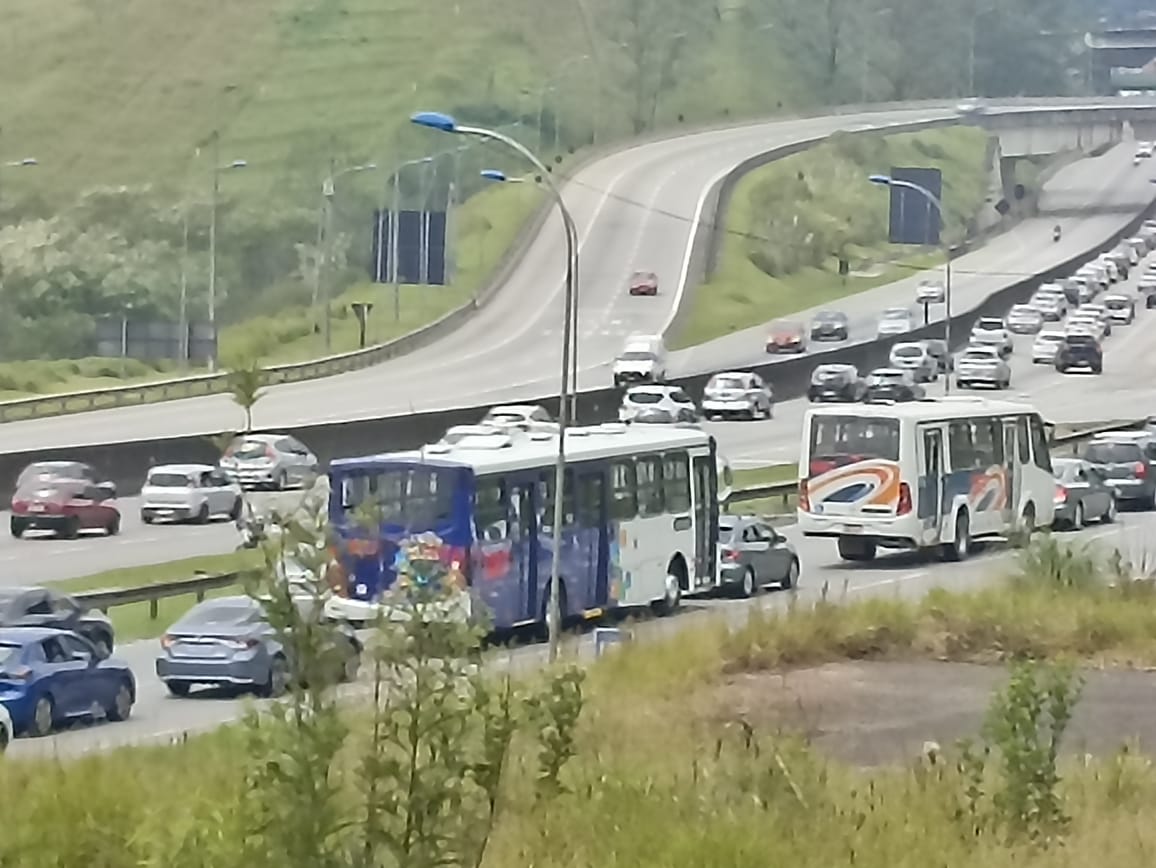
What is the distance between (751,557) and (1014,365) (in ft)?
166

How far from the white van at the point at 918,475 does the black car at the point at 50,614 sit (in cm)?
1378

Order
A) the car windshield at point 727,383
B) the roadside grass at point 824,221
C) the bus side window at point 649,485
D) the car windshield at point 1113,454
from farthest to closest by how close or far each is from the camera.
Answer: the roadside grass at point 824,221
the car windshield at point 727,383
the car windshield at point 1113,454
the bus side window at point 649,485

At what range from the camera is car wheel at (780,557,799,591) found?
36594 millimetres

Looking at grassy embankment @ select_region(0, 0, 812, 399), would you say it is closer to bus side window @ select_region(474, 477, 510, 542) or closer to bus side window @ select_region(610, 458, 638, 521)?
bus side window @ select_region(610, 458, 638, 521)

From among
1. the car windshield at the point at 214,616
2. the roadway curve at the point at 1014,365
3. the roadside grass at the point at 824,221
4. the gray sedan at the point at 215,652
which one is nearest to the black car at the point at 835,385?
the roadway curve at the point at 1014,365

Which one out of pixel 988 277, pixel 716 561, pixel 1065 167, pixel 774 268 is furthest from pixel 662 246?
pixel 716 561

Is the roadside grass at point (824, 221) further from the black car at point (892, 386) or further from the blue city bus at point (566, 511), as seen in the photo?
the blue city bus at point (566, 511)

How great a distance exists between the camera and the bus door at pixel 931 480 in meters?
37.2

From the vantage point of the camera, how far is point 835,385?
72062mm

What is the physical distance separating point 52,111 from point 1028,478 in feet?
317

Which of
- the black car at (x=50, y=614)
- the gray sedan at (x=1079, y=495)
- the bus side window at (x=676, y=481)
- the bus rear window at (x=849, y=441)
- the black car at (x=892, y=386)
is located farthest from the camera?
the black car at (x=892, y=386)

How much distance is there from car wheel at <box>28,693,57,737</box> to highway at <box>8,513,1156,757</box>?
157mm

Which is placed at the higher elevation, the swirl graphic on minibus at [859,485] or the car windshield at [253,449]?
the swirl graphic on minibus at [859,485]

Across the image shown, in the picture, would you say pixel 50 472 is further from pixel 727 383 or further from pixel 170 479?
pixel 727 383
